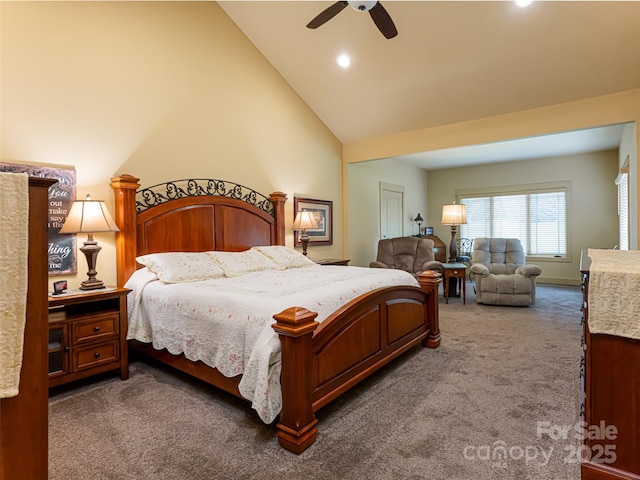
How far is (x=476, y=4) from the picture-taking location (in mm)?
3227

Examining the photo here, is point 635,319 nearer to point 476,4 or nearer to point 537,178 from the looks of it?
point 476,4

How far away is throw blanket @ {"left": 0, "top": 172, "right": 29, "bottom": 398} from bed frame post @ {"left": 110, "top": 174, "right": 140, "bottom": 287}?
2.44 metres

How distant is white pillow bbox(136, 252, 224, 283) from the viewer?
9.12ft

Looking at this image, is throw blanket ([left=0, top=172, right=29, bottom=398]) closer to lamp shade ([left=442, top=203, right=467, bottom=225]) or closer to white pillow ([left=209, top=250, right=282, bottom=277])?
white pillow ([left=209, top=250, right=282, bottom=277])

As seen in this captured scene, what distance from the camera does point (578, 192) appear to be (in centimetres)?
681

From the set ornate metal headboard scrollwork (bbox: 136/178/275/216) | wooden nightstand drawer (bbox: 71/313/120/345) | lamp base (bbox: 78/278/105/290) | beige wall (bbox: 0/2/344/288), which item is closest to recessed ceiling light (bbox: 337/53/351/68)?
beige wall (bbox: 0/2/344/288)

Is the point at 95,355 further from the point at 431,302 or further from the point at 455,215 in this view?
the point at 455,215

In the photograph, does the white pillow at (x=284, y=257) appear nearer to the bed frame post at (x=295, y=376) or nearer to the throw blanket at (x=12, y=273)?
the bed frame post at (x=295, y=376)

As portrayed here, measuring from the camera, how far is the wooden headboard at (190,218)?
10.1 ft

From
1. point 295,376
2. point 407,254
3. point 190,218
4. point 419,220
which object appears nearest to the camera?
point 295,376

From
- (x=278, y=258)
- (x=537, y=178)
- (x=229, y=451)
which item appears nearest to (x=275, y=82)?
(x=278, y=258)

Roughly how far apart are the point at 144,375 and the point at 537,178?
309 inches

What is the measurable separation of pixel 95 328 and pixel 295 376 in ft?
5.66

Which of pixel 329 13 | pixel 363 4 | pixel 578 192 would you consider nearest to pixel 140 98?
pixel 329 13
